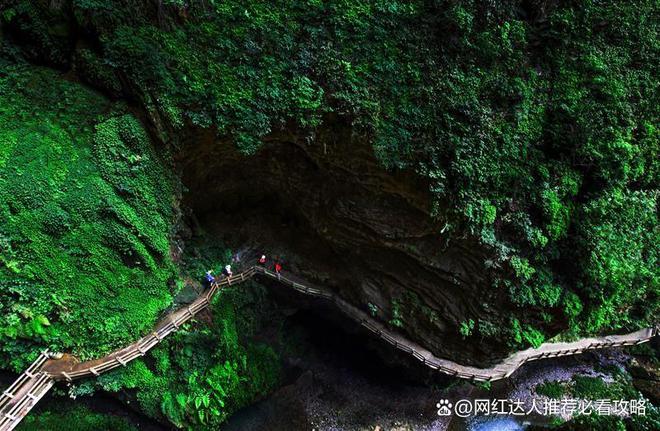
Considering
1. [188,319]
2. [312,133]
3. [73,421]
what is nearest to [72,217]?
[188,319]

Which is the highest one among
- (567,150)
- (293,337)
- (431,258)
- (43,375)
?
(567,150)

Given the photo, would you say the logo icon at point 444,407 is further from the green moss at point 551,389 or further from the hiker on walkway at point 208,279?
the hiker on walkway at point 208,279

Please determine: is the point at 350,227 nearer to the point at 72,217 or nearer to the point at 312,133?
the point at 312,133

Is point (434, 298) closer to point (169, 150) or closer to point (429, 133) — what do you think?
point (429, 133)

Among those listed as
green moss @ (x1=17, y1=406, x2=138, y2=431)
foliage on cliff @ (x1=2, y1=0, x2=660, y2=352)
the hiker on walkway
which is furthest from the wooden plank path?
foliage on cliff @ (x1=2, y1=0, x2=660, y2=352)

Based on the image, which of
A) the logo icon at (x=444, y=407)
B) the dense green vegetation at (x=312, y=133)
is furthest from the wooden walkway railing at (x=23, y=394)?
the logo icon at (x=444, y=407)

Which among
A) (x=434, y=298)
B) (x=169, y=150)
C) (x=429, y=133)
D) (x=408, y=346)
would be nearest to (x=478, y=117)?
(x=429, y=133)

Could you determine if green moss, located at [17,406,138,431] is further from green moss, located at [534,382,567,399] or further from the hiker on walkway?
green moss, located at [534,382,567,399]
